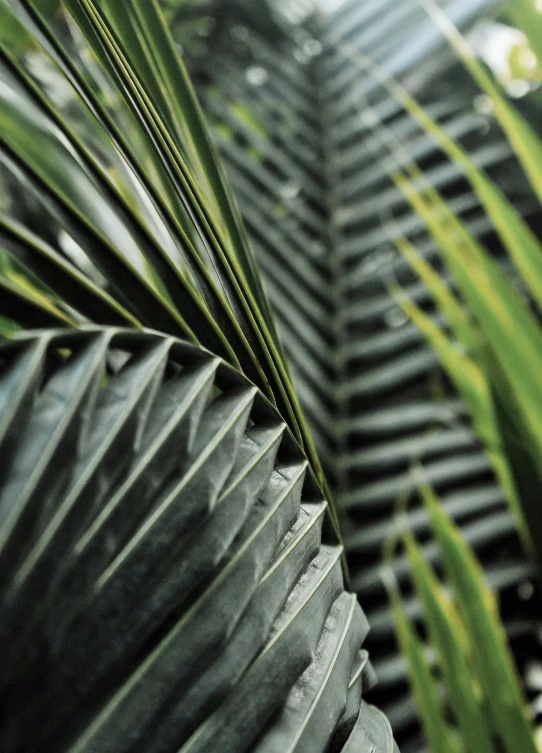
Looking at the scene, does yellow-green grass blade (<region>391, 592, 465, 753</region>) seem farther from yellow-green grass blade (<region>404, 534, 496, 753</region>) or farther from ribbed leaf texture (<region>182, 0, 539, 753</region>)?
ribbed leaf texture (<region>182, 0, 539, 753</region>)

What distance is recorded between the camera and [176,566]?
0.59 feet

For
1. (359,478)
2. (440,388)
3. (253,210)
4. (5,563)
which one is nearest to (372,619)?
(359,478)

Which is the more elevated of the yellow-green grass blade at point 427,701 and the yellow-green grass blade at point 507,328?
the yellow-green grass blade at point 507,328

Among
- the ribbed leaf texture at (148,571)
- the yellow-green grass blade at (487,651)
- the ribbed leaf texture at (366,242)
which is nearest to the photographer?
the ribbed leaf texture at (148,571)

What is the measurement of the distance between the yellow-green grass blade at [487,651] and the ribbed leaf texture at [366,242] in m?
0.31

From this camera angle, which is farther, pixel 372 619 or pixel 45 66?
pixel 45 66

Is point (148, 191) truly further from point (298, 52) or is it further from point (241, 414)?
point (298, 52)

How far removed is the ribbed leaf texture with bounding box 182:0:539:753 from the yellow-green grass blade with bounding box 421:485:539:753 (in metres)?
0.31

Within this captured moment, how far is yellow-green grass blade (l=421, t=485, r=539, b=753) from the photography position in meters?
0.37

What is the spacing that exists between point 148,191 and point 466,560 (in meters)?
0.30

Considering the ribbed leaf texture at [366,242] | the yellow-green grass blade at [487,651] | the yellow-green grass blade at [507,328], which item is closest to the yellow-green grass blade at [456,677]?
the yellow-green grass blade at [487,651]

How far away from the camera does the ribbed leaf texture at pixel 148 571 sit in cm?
16

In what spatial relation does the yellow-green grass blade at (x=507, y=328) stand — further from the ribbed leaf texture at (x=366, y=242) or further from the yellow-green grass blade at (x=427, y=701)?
the ribbed leaf texture at (x=366, y=242)

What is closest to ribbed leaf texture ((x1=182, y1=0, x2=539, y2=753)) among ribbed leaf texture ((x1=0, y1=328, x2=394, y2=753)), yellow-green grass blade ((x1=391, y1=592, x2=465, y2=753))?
yellow-green grass blade ((x1=391, y1=592, x2=465, y2=753))
